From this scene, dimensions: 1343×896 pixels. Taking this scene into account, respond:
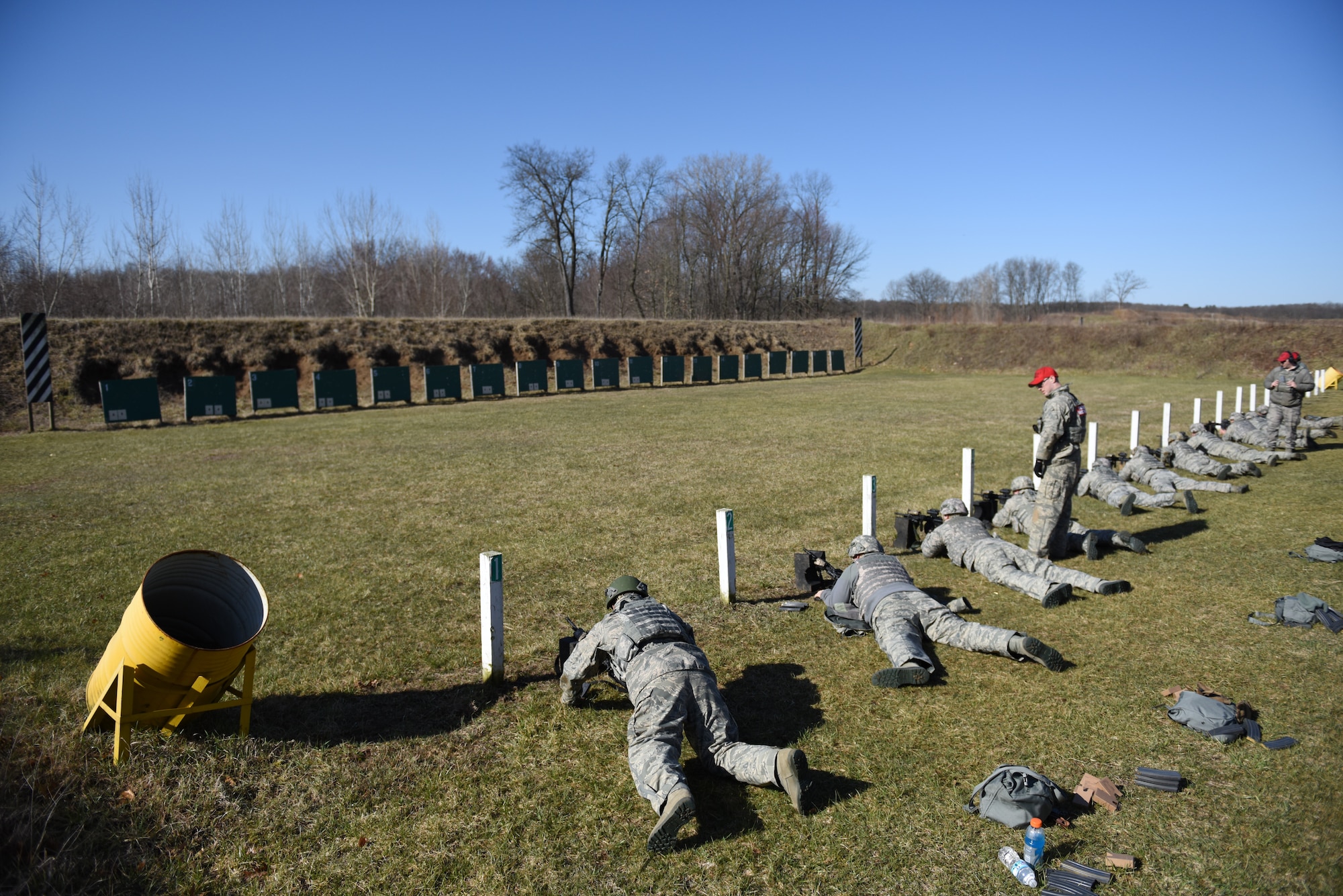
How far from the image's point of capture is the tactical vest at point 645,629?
5109 millimetres

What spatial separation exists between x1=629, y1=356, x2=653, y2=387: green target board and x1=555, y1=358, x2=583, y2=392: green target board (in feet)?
11.6

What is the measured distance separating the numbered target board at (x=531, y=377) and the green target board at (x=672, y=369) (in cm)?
825

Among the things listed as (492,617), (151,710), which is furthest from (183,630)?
(492,617)

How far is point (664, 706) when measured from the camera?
4.60m

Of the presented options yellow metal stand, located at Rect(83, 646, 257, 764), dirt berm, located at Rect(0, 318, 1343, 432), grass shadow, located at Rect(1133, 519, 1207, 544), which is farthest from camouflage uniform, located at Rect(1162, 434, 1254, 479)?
dirt berm, located at Rect(0, 318, 1343, 432)

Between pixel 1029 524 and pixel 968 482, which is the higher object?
pixel 968 482

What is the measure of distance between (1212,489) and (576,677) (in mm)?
12360

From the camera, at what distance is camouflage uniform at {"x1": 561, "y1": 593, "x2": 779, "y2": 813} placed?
14.2 feet

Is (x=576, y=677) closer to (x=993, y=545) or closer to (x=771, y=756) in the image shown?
(x=771, y=756)

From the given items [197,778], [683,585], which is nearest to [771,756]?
[197,778]

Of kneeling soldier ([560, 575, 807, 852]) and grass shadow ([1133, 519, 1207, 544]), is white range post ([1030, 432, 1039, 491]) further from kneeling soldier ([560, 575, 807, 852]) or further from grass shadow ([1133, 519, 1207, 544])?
kneeling soldier ([560, 575, 807, 852])

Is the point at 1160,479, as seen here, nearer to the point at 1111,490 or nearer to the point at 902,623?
the point at 1111,490

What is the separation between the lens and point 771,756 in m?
4.31

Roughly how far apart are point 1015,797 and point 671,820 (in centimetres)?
188
